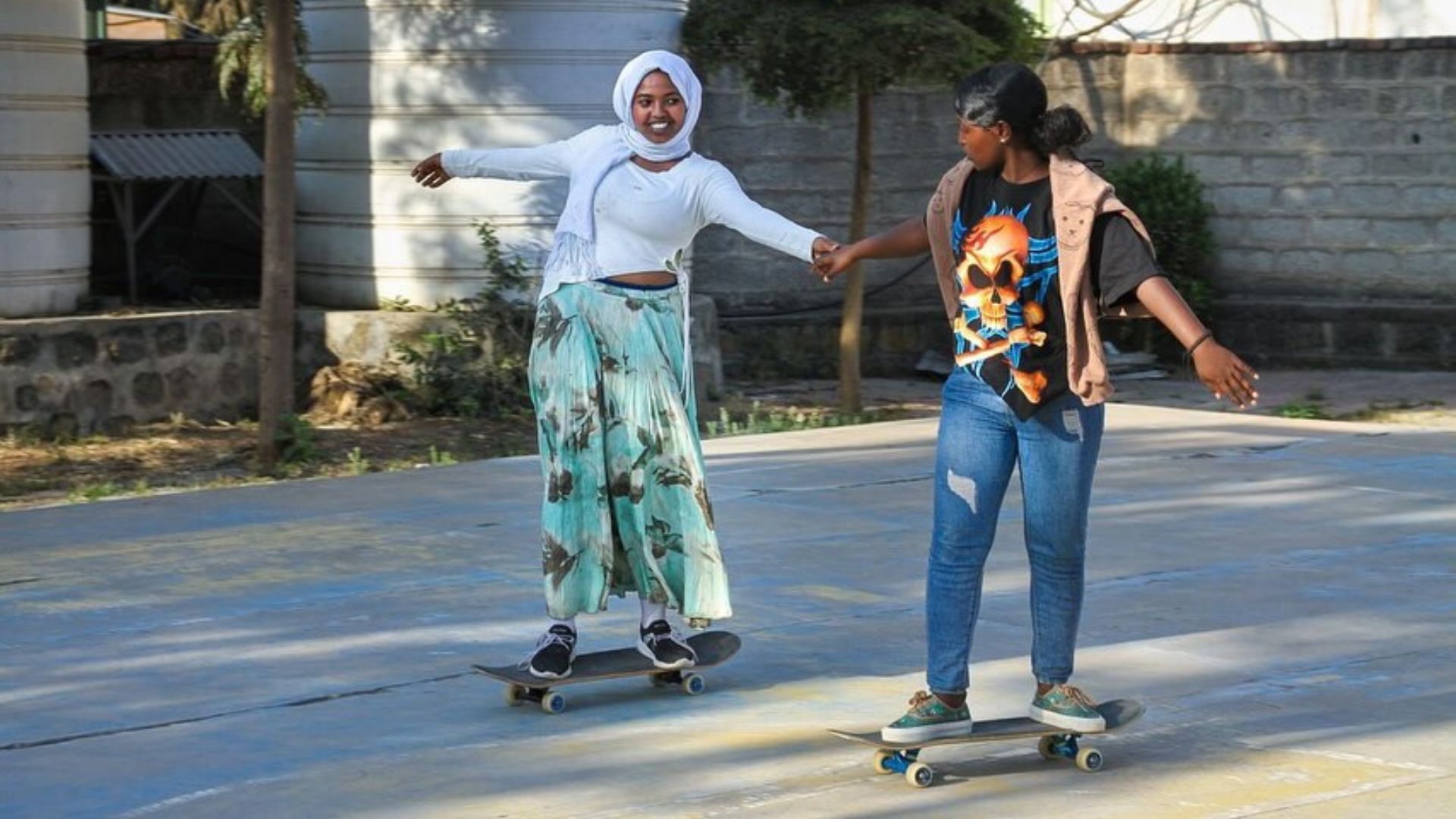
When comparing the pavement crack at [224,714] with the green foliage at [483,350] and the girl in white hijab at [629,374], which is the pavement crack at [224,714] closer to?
the girl in white hijab at [629,374]

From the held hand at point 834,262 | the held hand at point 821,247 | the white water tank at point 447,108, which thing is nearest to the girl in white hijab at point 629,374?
the held hand at point 821,247

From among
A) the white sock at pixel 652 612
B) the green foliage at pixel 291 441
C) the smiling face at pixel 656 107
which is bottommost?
the white sock at pixel 652 612

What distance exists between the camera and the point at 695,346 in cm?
1438

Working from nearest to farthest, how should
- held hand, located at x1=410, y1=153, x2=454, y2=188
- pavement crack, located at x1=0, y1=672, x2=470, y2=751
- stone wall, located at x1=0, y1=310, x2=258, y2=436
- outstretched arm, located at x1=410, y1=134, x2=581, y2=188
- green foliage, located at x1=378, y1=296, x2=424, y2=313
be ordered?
pavement crack, located at x1=0, y1=672, x2=470, y2=751
outstretched arm, located at x1=410, y1=134, x2=581, y2=188
held hand, located at x1=410, y1=153, x2=454, y2=188
stone wall, located at x1=0, y1=310, x2=258, y2=436
green foliage, located at x1=378, y1=296, x2=424, y2=313

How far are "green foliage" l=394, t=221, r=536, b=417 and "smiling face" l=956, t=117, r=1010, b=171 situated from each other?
8.11m

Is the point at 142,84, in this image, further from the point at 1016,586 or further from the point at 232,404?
the point at 1016,586

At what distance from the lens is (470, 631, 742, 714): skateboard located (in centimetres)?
607

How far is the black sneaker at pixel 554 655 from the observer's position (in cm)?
608

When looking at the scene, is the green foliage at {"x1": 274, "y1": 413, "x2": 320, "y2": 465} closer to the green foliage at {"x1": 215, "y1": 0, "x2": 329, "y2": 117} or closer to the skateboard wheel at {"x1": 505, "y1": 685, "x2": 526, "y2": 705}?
the green foliage at {"x1": 215, "y1": 0, "x2": 329, "y2": 117}

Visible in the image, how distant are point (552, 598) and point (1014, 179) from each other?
180 centimetres

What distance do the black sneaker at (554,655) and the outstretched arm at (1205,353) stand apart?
201 cm

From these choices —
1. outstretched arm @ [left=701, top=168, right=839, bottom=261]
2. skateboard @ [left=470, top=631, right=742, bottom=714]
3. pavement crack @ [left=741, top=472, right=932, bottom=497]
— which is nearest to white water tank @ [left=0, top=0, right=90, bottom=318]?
pavement crack @ [left=741, top=472, right=932, bottom=497]

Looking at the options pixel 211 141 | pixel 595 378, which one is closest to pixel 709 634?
pixel 595 378

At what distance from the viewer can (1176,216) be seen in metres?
16.7
